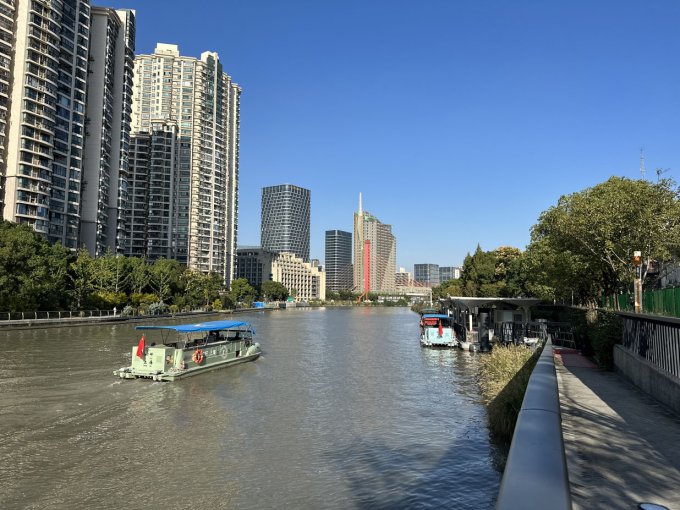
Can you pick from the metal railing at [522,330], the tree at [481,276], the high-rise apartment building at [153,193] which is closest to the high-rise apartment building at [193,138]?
the high-rise apartment building at [153,193]

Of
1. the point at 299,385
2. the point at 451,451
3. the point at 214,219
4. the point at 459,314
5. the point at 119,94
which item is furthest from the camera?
the point at 214,219

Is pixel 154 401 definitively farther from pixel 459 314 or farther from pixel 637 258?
pixel 459 314

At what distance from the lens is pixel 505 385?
22.7 m

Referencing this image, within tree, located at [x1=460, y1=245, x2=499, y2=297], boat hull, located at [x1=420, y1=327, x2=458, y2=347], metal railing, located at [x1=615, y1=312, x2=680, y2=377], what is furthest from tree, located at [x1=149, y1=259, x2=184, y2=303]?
metal railing, located at [x1=615, y1=312, x2=680, y2=377]

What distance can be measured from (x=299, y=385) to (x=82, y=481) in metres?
16.1

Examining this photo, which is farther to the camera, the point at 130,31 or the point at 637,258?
the point at 130,31

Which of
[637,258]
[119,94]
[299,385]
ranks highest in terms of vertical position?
[119,94]

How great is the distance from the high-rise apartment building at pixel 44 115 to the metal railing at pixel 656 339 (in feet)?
312

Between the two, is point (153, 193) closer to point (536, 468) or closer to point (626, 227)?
point (626, 227)

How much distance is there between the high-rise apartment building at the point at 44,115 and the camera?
89.4 meters

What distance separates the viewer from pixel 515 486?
242 cm

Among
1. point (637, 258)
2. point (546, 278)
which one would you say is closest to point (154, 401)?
point (637, 258)

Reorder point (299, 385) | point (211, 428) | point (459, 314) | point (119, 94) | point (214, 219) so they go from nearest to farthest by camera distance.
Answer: point (211, 428), point (299, 385), point (459, 314), point (119, 94), point (214, 219)

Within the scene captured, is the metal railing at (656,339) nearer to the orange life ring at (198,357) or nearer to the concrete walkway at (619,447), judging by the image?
the concrete walkway at (619,447)
